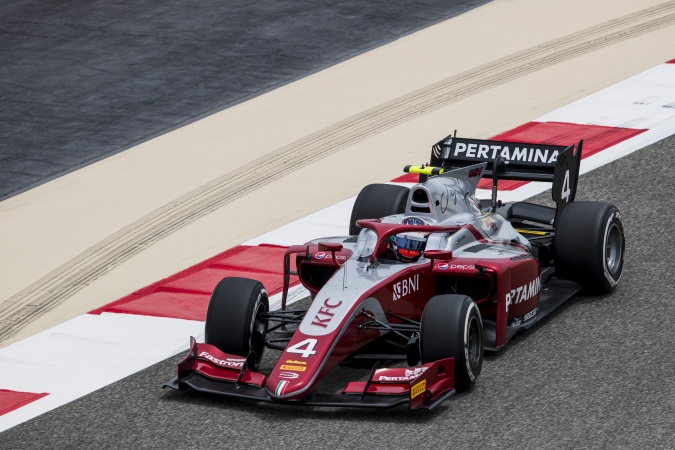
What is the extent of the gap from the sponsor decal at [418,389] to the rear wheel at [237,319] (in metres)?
1.42

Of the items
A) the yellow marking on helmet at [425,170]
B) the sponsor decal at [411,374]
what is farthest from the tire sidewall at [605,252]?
the sponsor decal at [411,374]

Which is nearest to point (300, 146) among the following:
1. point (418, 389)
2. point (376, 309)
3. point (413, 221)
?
point (413, 221)

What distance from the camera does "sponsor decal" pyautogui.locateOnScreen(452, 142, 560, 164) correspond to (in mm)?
11031

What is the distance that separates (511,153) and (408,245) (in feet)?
6.76

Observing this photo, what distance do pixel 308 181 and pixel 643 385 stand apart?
6.23 metres

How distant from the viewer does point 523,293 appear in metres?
9.48

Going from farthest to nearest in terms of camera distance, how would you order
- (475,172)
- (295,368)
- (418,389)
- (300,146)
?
1. (300,146)
2. (475,172)
3. (295,368)
4. (418,389)

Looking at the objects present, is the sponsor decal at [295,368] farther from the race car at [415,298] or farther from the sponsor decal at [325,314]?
the sponsor decal at [325,314]

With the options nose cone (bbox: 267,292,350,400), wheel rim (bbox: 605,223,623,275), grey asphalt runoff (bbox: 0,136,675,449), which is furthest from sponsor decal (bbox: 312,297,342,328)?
wheel rim (bbox: 605,223,623,275)

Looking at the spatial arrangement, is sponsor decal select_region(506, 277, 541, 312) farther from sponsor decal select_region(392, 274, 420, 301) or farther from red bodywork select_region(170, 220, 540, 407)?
sponsor decal select_region(392, 274, 420, 301)

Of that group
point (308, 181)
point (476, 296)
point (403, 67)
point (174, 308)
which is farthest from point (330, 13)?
point (476, 296)

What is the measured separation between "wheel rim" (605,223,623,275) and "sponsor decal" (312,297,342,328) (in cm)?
277

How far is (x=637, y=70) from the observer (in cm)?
1659

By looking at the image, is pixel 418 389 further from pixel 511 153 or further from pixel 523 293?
pixel 511 153
